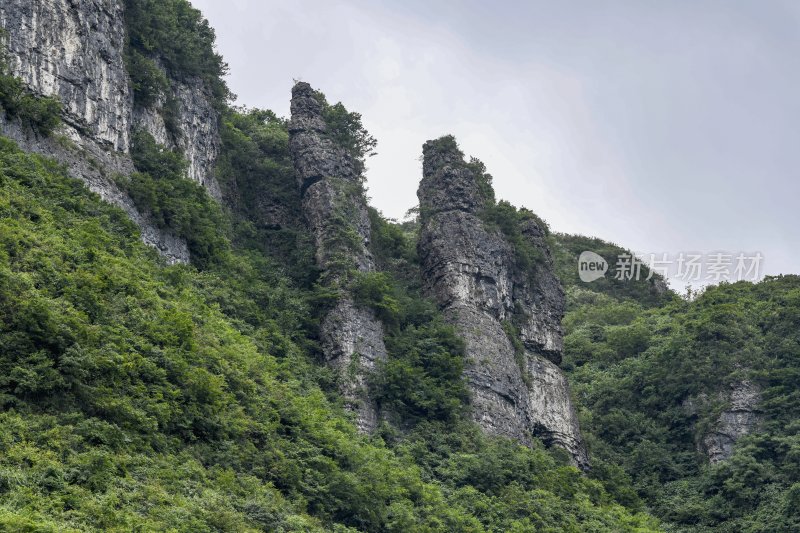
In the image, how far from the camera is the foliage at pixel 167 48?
154 feet

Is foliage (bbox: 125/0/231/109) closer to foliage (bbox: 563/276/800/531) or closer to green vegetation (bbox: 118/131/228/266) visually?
green vegetation (bbox: 118/131/228/266)

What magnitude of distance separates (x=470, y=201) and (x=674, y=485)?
18472mm

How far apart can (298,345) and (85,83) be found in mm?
14100

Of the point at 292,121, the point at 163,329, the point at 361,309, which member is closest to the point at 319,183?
the point at 292,121

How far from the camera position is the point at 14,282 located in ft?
90.0

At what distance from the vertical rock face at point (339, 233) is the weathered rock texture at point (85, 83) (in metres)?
7.99

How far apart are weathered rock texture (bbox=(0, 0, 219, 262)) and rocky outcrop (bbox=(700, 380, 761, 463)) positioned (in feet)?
91.5

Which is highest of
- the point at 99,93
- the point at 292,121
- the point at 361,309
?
the point at 292,121

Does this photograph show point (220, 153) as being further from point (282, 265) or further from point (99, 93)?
point (99, 93)

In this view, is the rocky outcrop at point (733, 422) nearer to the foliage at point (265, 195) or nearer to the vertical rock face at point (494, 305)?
the vertical rock face at point (494, 305)

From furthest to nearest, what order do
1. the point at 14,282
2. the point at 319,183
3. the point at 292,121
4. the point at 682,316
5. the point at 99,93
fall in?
1. the point at 682,316
2. the point at 292,121
3. the point at 319,183
4. the point at 99,93
5. the point at 14,282
